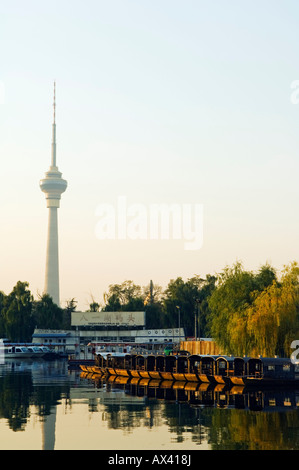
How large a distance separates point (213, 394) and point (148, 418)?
17.9m

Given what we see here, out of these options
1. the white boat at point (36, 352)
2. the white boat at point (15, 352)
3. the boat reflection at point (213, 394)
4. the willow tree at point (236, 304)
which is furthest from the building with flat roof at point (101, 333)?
the boat reflection at point (213, 394)

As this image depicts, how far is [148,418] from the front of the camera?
49312 millimetres

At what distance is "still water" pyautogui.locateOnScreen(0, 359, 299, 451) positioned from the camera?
39.8m

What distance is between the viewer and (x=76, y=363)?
128000 millimetres

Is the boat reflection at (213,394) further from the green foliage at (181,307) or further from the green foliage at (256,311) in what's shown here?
the green foliage at (181,307)

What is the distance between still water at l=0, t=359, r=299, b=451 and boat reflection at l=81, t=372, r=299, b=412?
0.08m

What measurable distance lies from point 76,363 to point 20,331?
189 feet

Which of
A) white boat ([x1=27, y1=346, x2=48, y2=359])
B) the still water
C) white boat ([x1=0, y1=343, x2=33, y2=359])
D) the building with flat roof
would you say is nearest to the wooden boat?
the still water

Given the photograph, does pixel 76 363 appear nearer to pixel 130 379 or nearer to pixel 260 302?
pixel 130 379

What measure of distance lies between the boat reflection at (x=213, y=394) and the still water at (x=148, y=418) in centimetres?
8

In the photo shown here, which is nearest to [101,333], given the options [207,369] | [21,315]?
[21,315]

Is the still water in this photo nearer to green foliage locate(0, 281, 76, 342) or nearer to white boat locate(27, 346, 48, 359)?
white boat locate(27, 346, 48, 359)

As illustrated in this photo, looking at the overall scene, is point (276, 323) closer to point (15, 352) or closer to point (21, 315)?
point (15, 352)
